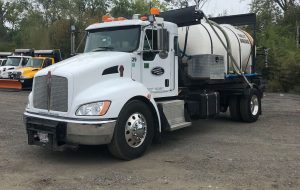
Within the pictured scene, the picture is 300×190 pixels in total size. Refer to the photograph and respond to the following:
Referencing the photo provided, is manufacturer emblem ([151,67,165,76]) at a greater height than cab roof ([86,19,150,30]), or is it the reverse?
cab roof ([86,19,150,30])

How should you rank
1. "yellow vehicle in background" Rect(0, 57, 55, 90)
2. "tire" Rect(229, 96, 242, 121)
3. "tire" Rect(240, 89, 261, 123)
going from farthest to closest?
1. "yellow vehicle in background" Rect(0, 57, 55, 90)
2. "tire" Rect(229, 96, 242, 121)
3. "tire" Rect(240, 89, 261, 123)

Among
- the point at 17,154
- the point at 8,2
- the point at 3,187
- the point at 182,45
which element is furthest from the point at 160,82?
the point at 8,2

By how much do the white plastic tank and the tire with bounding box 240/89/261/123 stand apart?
32.7 inches

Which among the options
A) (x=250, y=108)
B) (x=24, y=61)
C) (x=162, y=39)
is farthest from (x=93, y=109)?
(x=24, y=61)

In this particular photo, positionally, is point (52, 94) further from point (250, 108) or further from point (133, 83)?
point (250, 108)

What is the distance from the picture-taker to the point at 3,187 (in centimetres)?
602

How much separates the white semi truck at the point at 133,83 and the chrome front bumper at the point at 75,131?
17 millimetres

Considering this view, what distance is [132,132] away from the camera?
7.48 meters

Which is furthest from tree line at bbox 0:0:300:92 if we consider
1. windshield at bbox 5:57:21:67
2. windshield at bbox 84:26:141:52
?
windshield at bbox 5:57:21:67

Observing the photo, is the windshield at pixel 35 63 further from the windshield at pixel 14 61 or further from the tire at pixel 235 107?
the tire at pixel 235 107

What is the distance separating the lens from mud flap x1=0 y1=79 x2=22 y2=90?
901 inches

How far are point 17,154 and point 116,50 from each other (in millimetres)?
2826

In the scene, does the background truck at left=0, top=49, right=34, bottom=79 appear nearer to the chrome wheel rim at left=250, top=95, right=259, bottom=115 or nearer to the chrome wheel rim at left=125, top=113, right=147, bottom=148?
the chrome wheel rim at left=250, top=95, right=259, bottom=115

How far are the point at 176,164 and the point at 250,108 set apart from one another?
5.35m
